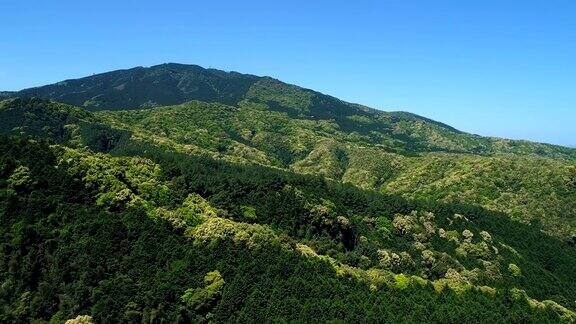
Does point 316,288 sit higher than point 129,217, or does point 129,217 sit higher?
point 129,217

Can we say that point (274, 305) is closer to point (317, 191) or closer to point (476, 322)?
point (476, 322)

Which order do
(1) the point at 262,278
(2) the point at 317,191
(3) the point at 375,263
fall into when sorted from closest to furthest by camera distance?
(1) the point at 262,278 < (3) the point at 375,263 < (2) the point at 317,191

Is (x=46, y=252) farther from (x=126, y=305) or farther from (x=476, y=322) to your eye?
(x=476, y=322)

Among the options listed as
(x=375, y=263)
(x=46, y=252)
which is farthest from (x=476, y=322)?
(x=46, y=252)

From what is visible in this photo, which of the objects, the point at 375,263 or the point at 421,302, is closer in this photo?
the point at 421,302

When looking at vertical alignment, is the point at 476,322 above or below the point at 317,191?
below

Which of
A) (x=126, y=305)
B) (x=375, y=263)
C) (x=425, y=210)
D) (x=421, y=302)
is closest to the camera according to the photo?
(x=126, y=305)

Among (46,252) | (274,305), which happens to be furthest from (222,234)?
(46,252)

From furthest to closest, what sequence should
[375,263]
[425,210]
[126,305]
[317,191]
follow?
[425,210] < [317,191] < [375,263] < [126,305]

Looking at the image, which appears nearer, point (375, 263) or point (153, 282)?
point (153, 282)
